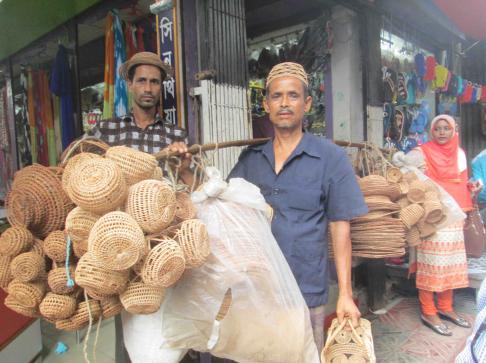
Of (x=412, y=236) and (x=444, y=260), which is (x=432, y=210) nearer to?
(x=412, y=236)

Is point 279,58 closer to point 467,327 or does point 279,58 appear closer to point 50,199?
point 467,327

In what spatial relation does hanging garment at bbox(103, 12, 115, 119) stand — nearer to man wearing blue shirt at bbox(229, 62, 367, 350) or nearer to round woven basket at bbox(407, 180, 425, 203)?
man wearing blue shirt at bbox(229, 62, 367, 350)

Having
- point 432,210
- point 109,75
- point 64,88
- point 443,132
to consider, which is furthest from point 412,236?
point 64,88

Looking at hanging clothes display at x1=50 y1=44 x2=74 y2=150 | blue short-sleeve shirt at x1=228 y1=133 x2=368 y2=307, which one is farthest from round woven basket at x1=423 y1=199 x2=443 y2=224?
hanging clothes display at x1=50 y1=44 x2=74 y2=150

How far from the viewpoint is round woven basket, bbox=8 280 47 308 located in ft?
3.95

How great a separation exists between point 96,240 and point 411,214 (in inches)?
87.7

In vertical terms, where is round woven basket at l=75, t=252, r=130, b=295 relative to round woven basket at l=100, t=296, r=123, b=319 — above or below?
above

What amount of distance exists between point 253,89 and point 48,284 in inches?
162

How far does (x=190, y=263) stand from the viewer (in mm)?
1181

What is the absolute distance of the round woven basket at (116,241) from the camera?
1016 mm

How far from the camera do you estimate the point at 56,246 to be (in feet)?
3.99

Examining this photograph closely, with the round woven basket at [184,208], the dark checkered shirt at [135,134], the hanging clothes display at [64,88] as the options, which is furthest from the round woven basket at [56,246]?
the hanging clothes display at [64,88]

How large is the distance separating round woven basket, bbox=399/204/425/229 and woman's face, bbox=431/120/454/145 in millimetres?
1556

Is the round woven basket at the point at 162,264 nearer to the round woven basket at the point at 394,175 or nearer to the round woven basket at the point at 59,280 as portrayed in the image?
the round woven basket at the point at 59,280
